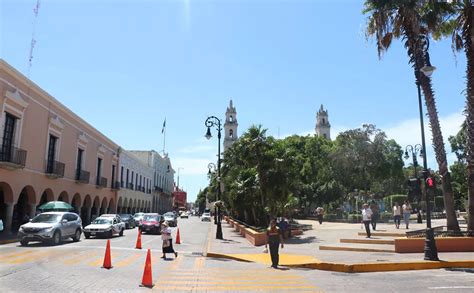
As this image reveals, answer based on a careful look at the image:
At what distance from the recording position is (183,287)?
31.2ft

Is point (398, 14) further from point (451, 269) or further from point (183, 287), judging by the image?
point (183, 287)

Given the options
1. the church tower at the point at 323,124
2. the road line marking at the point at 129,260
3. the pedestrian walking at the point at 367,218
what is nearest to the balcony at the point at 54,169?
the road line marking at the point at 129,260

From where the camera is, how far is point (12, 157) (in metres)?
23.9

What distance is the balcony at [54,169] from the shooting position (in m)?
28.8

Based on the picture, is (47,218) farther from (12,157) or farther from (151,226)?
(151,226)

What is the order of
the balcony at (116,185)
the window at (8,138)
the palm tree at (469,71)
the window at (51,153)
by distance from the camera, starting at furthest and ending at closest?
the balcony at (116,185)
the window at (51,153)
the window at (8,138)
the palm tree at (469,71)

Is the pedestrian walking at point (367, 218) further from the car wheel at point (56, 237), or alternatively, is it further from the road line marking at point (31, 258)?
the car wheel at point (56, 237)

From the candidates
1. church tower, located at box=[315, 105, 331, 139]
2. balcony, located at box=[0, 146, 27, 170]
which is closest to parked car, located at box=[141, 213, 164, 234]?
balcony, located at box=[0, 146, 27, 170]

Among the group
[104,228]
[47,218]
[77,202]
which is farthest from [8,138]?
[77,202]

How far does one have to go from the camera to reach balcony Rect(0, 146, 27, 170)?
2324 cm

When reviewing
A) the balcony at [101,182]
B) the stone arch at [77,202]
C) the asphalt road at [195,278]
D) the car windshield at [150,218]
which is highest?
the balcony at [101,182]

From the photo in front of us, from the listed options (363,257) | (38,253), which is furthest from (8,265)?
(363,257)

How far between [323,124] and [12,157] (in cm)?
10260

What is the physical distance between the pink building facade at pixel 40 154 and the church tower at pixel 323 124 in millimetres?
85727
